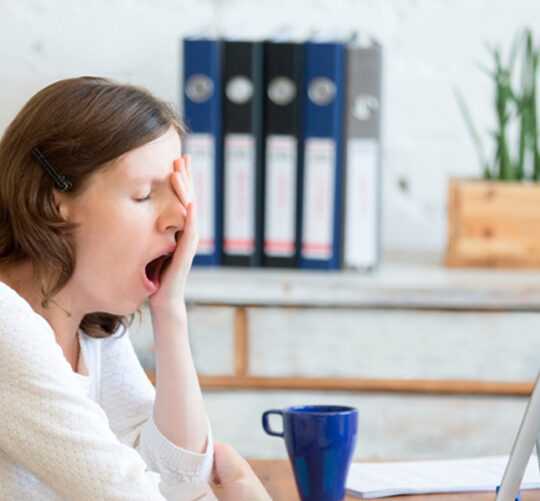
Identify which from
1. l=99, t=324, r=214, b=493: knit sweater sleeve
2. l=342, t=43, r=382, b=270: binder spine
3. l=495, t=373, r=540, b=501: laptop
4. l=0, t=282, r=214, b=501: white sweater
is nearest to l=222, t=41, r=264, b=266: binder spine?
l=342, t=43, r=382, b=270: binder spine

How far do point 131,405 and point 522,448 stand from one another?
1.59 ft

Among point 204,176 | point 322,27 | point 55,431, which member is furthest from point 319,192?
point 55,431

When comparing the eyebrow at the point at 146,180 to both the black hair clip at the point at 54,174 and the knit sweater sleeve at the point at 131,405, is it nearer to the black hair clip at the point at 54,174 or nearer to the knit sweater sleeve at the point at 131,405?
the black hair clip at the point at 54,174

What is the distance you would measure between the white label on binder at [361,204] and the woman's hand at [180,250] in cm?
69

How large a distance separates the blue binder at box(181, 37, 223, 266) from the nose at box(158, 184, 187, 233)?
0.73 m

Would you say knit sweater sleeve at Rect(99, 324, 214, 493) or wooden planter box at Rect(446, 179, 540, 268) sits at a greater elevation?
wooden planter box at Rect(446, 179, 540, 268)

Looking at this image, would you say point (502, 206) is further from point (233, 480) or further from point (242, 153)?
point (233, 480)

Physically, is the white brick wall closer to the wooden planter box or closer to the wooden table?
the wooden planter box

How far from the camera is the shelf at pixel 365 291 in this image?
1450 millimetres

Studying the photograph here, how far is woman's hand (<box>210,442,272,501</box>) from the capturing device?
80cm

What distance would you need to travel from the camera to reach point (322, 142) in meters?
1.57

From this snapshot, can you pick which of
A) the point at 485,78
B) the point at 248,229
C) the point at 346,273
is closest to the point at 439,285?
the point at 346,273

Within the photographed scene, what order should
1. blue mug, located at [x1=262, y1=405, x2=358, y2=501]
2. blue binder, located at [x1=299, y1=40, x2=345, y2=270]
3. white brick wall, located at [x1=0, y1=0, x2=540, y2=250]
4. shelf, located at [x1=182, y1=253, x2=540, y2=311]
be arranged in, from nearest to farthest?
blue mug, located at [x1=262, y1=405, x2=358, y2=501]
shelf, located at [x1=182, y1=253, x2=540, y2=311]
blue binder, located at [x1=299, y1=40, x2=345, y2=270]
white brick wall, located at [x1=0, y1=0, x2=540, y2=250]

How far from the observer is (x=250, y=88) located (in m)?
1.57
